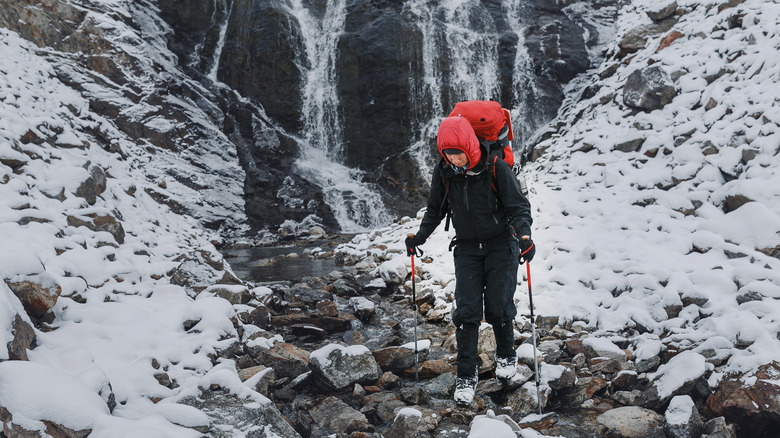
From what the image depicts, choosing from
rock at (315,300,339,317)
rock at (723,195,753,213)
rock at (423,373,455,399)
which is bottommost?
rock at (315,300,339,317)

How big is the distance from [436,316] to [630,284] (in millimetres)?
2581

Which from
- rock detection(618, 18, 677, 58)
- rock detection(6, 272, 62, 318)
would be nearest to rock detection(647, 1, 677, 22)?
rock detection(618, 18, 677, 58)

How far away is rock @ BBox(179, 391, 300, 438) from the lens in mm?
2979

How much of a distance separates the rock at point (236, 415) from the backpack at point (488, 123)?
105 inches

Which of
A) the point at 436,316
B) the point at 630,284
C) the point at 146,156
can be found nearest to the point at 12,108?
the point at 436,316

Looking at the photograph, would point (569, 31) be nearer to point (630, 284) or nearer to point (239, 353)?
point (630, 284)

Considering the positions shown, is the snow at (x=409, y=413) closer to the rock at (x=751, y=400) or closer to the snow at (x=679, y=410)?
the snow at (x=679, y=410)

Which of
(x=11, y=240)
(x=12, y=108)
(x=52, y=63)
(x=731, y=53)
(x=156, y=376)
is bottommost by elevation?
(x=156, y=376)

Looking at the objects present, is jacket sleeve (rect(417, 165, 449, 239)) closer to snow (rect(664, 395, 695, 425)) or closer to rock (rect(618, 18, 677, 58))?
snow (rect(664, 395, 695, 425))

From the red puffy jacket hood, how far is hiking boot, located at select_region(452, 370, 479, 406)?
187 cm

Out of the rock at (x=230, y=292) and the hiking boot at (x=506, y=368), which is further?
the rock at (x=230, y=292)

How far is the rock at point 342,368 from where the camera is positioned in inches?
163

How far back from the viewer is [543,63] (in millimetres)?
23312

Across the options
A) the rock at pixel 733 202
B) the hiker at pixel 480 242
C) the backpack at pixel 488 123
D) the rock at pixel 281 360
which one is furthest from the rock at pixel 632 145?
the rock at pixel 281 360
